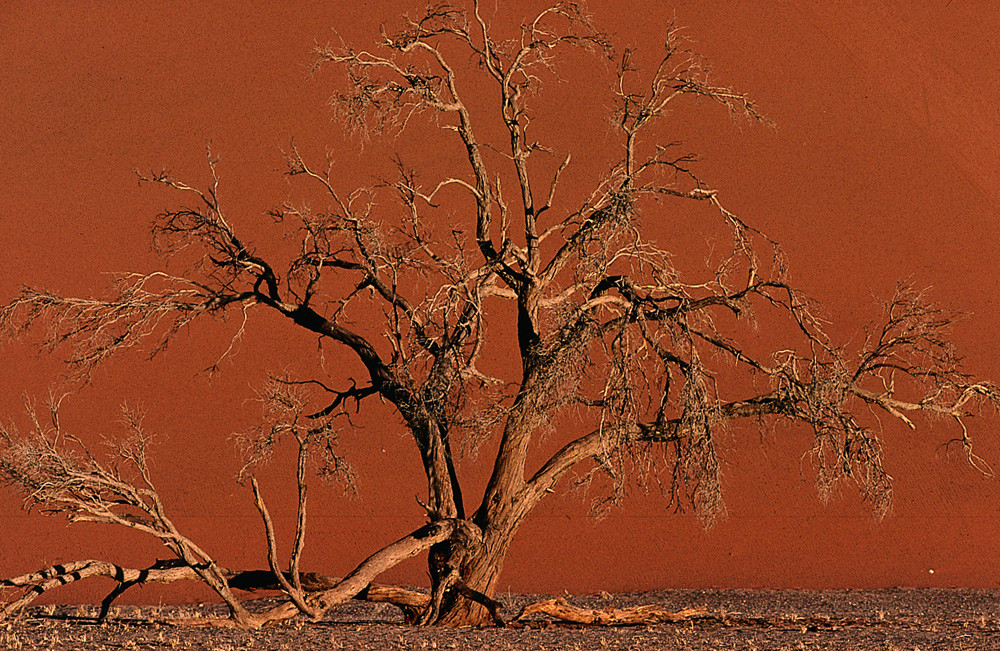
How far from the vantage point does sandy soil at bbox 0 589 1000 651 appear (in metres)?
8.54

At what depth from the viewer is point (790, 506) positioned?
19.8 metres

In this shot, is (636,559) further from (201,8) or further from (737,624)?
(201,8)

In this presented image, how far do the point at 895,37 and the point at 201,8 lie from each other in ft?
54.1

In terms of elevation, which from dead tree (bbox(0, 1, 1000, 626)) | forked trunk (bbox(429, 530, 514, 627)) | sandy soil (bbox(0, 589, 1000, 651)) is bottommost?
sandy soil (bbox(0, 589, 1000, 651))

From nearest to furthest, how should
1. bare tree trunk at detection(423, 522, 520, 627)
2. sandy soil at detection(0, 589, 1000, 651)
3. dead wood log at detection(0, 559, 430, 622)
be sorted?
sandy soil at detection(0, 589, 1000, 651) < dead wood log at detection(0, 559, 430, 622) < bare tree trunk at detection(423, 522, 520, 627)

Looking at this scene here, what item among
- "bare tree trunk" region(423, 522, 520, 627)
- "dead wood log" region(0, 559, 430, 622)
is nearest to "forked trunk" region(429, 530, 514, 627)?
"bare tree trunk" region(423, 522, 520, 627)

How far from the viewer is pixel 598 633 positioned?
31.7ft

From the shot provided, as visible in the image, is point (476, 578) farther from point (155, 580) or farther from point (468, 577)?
point (155, 580)

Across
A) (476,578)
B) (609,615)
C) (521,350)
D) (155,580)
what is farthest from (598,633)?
(155,580)

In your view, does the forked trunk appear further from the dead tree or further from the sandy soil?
the sandy soil

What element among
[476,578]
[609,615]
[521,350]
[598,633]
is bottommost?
[598,633]

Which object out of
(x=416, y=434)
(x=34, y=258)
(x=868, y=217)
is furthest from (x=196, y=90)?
(x=416, y=434)

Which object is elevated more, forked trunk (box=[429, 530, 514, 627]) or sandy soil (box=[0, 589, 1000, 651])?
forked trunk (box=[429, 530, 514, 627])

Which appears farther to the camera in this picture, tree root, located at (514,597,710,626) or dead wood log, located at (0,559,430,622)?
tree root, located at (514,597,710,626)
